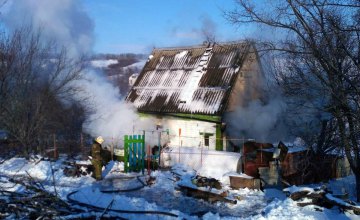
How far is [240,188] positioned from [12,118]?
38.5 feet

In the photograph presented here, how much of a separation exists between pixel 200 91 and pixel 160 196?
878cm

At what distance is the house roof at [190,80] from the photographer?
64.5 ft

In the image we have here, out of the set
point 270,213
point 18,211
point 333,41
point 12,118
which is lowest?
point 270,213

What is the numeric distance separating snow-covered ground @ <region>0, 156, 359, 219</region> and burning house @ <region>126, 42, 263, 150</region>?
3696 millimetres

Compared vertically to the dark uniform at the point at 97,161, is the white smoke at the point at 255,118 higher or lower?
higher

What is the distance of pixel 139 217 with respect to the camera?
874 cm

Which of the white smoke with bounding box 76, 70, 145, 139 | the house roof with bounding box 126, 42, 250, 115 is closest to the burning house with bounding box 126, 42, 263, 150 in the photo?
the house roof with bounding box 126, 42, 250, 115

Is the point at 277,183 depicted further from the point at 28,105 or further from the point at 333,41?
the point at 28,105

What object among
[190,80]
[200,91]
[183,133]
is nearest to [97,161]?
[183,133]

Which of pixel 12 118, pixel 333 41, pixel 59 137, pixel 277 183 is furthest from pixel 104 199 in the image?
pixel 59 137

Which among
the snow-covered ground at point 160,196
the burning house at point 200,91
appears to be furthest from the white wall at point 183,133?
the snow-covered ground at point 160,196

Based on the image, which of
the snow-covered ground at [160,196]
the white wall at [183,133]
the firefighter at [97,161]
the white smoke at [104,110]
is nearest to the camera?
the snow-covered ground at [160,196]

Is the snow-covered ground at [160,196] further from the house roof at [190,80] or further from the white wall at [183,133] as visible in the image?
the house roof at [190,80]

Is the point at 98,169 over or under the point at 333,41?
under
